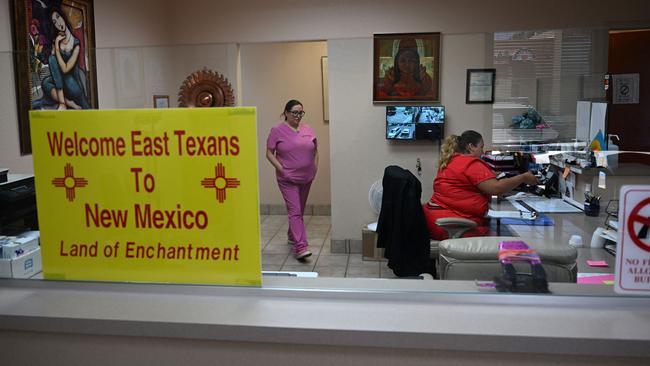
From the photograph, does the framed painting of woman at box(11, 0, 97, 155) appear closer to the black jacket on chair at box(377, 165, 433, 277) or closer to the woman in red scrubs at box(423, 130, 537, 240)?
the woman in red scrubs at box(423, 130, 537, 240)

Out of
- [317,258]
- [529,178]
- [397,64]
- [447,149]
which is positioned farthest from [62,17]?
[529,178]

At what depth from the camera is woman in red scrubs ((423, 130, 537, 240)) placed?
8.54ft

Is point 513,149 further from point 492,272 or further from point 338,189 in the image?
point 492,272

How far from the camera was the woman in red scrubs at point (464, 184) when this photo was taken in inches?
102

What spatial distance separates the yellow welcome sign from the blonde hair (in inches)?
66.3

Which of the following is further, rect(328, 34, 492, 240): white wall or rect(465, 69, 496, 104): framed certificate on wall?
rect(328, 34, 492, 240): white wall

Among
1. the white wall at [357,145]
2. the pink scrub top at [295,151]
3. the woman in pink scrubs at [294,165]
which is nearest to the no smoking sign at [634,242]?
the woman in pink scrubs at [294,165]

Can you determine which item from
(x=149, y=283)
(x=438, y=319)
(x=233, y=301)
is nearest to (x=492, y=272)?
(x=438, y=319)

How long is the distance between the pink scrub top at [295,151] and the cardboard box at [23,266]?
0.92m

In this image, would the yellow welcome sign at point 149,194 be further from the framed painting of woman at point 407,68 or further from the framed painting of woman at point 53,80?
the framed painting of woman at point 407,68

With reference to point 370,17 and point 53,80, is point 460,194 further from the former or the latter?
point 370,17

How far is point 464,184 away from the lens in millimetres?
2951

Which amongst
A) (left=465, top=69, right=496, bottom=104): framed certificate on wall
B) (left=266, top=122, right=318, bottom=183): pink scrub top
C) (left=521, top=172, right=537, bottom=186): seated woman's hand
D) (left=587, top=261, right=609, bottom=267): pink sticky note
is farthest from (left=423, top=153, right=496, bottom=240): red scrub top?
(left=266, top=122, right=318, bottom=183): pink scrub top

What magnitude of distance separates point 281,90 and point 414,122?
793 mm
